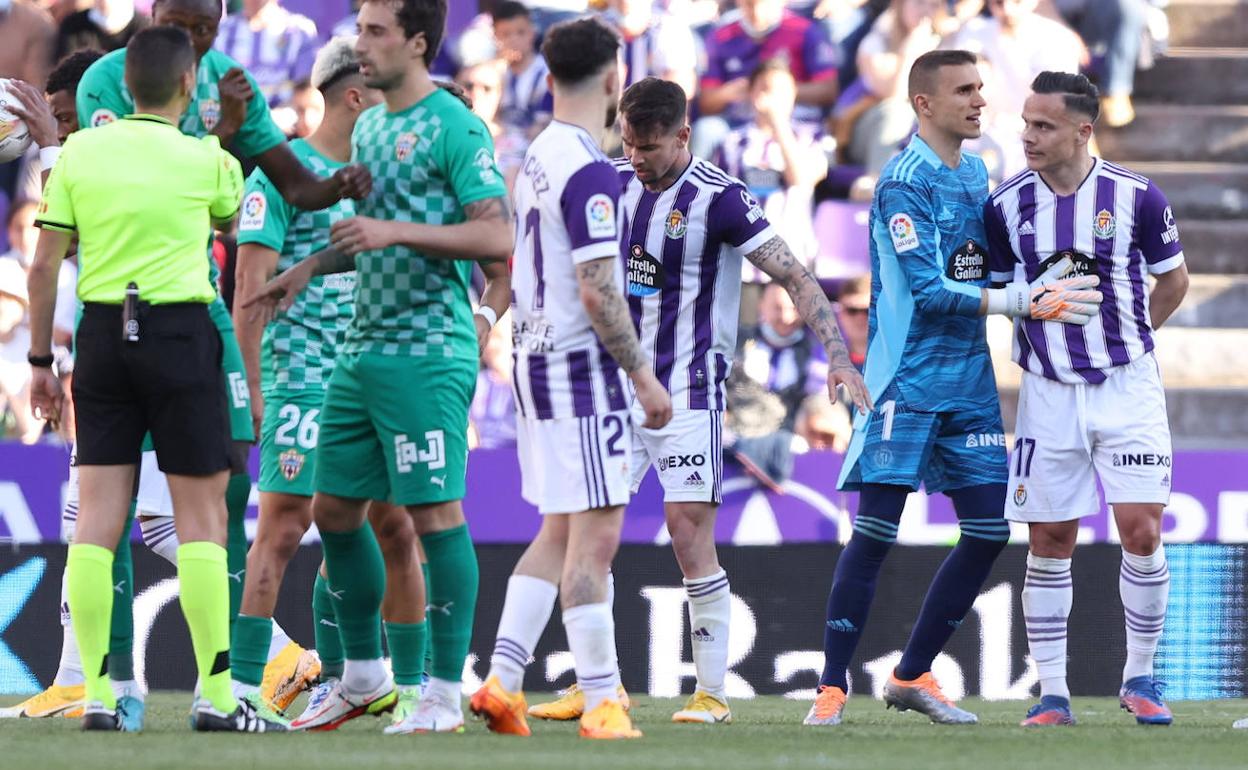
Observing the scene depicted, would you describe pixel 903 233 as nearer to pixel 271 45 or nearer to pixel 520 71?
pixel 520 71

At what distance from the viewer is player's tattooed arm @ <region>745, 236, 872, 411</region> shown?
616 cm

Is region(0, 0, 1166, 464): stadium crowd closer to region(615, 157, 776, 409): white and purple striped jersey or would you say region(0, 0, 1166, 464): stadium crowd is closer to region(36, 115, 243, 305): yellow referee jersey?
region(615, 157, 776, 409): white and purple striped jersey

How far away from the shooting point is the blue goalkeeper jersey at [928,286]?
6.45m

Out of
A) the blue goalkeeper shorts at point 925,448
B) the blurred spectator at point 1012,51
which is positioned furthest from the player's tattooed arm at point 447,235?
the blurred spectator at point 1012,51

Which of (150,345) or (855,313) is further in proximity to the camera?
(855,313)

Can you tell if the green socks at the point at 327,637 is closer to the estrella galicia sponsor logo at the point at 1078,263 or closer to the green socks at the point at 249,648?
the green socks at the point at 249,648

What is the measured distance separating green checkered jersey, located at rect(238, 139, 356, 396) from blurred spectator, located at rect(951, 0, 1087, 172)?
284 inches

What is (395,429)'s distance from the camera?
17.9ft

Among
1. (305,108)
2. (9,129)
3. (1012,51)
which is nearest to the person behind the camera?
(9,129)

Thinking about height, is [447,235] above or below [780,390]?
above

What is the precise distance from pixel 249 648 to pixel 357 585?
380mm

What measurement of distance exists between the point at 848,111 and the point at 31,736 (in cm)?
826

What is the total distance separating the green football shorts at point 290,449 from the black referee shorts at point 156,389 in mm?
635

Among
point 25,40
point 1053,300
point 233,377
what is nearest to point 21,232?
point 25,40
